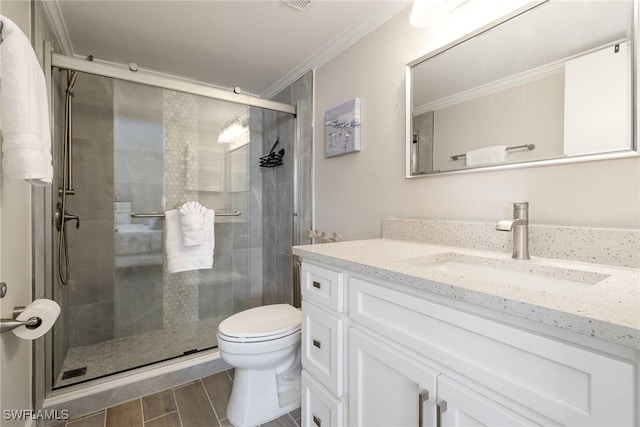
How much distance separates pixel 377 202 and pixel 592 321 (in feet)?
3.96

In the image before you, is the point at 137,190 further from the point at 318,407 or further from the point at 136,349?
the point at 318,407

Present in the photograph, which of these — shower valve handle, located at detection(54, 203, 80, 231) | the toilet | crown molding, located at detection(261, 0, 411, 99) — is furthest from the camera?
shower valve handle, located at detection(54, 203, 80, 231)

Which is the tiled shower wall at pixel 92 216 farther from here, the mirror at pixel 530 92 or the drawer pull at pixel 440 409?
the drawer pull at pixel 440 409

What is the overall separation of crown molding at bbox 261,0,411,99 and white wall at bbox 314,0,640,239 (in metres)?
0.04

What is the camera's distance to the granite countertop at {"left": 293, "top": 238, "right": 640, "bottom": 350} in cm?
45

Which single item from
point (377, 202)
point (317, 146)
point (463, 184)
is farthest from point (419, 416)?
point (317, 146)

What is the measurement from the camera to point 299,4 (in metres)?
1.53

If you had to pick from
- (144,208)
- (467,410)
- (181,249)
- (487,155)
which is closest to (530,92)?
(487,155)

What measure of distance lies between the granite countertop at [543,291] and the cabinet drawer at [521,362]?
0.05 metres

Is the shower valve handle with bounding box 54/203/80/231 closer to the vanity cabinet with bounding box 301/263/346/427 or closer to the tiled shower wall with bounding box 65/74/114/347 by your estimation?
the tiled shower wall with bounding box 65/74/114/347

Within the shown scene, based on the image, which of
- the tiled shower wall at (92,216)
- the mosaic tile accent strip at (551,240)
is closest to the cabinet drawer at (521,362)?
the mosaic tile accent strip at (551,240)

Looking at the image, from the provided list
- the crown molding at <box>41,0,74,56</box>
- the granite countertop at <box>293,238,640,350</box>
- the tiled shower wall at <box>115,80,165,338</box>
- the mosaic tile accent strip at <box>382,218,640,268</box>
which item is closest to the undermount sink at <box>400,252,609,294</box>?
→ the granite countertop at <box>293,238,640,350</box>

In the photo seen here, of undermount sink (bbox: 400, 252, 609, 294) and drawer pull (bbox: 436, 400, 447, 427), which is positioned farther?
undermount sink (bbox: 400, 252, 609, 294)

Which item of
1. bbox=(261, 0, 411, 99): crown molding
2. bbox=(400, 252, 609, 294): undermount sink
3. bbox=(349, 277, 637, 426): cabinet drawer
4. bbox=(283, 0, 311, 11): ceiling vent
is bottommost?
bbox=(349, 277, 637, 426): cabinet drawer
